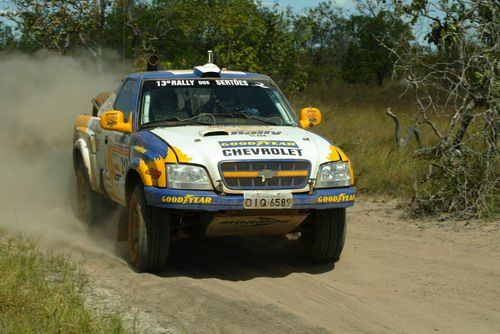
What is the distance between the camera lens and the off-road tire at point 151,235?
23.2 ft

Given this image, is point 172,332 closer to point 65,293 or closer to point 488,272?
point 65,293

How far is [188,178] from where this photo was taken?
684 centimetres

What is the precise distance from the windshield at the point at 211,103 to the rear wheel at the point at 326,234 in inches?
40.1

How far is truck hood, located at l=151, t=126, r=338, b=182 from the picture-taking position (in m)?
6.90

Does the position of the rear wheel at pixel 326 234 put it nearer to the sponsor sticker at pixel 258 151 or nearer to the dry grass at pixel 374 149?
the sponsor sticker at pixel 258 151

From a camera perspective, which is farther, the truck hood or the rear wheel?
the rear wheel

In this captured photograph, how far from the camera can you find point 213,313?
610 cm

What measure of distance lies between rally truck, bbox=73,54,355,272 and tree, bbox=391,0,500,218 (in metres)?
2.38

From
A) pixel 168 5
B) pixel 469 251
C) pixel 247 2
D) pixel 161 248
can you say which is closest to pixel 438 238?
pixel 469 251

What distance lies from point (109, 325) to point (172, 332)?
0.44 m

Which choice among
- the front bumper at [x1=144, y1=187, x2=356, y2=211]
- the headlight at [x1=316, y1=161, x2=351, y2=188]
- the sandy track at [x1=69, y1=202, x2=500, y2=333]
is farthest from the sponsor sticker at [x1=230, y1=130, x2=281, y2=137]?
the sandy track at [x1=69, y1=202, x2=500, y2=333]

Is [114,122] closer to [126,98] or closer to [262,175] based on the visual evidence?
[126,98]

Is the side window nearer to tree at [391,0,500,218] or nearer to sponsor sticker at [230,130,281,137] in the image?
sponsor sticker at [230,130,281,137]

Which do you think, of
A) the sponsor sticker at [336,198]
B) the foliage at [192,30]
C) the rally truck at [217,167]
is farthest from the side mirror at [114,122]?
the foliage at [192,30]
